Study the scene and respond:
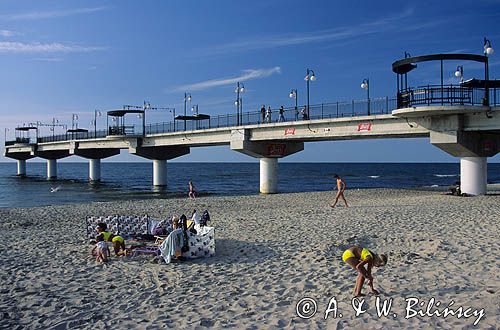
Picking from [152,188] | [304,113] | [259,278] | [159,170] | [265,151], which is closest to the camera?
[259,278]

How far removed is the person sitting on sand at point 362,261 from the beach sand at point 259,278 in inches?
8.7

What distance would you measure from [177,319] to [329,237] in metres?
6.40

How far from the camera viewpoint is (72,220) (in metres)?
18.0

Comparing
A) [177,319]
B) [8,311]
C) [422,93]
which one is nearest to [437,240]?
[177,319]

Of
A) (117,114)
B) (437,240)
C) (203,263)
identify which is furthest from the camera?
(117,114)

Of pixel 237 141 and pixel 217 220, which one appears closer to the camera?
pixel 217 220

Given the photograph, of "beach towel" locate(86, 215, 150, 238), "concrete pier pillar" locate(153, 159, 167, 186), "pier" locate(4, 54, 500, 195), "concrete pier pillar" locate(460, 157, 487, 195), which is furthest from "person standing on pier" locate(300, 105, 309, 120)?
"concrete pier pillar" locate(153, 159, 167, 186)

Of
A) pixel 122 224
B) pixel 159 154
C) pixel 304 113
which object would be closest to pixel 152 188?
pixel 159 154

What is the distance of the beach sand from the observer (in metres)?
6.67

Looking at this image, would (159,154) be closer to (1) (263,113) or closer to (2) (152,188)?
(2) (152,188)

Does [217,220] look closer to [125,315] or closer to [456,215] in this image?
[456,215]

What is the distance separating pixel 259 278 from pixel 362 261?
233cm

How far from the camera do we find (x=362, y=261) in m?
7.17

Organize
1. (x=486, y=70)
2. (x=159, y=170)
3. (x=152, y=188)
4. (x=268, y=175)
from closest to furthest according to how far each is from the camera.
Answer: (x=486, y=70), (x=268, y=175), (x=152, y=188), (x=159, y=170)
